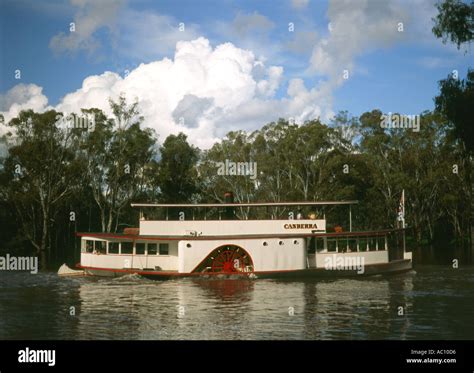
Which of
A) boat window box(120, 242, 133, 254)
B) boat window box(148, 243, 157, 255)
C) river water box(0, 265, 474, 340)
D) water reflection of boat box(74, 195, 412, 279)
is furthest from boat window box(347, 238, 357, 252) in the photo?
boat window box(120, 242, 133, 254)

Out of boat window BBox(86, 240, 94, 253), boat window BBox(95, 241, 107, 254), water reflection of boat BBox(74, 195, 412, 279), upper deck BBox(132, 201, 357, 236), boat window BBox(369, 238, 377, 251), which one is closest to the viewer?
water reflection of boat BBox(74, 195, 412, 279)

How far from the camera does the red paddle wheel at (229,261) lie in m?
35.1

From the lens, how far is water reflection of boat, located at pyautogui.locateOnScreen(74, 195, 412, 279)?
3450cm

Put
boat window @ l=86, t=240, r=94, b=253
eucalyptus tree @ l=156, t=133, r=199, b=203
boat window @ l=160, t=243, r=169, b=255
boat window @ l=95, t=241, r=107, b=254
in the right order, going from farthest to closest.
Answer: eucalyptus tree @ l=156, t=133, r=199, b=203, boat window @ l=86, t=240, r=94, b=253, boat window @ l=95, t=241, r=107, b=254, boat window @ l=160, t=243, r=169, b=255

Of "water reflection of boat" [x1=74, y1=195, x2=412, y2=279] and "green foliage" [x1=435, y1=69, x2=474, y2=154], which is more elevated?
"green foliage" [x1=435, y1=69, x2=474, y2=154]

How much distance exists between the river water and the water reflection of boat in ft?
4.44

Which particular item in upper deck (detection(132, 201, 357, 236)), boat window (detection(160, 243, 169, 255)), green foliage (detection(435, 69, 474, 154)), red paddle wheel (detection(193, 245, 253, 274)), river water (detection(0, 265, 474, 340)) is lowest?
river water (detection(0, 265, 474, 340))

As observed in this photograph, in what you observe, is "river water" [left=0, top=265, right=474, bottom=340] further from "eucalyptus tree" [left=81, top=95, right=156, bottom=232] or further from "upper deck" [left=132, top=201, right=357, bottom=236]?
"eucalyptus tree" [left=81, top=95, right=156, bottom=232]

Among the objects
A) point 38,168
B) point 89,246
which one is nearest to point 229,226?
point 89,246

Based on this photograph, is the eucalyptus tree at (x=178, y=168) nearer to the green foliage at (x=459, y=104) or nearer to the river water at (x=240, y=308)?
the river water at (x=240, y=308)
